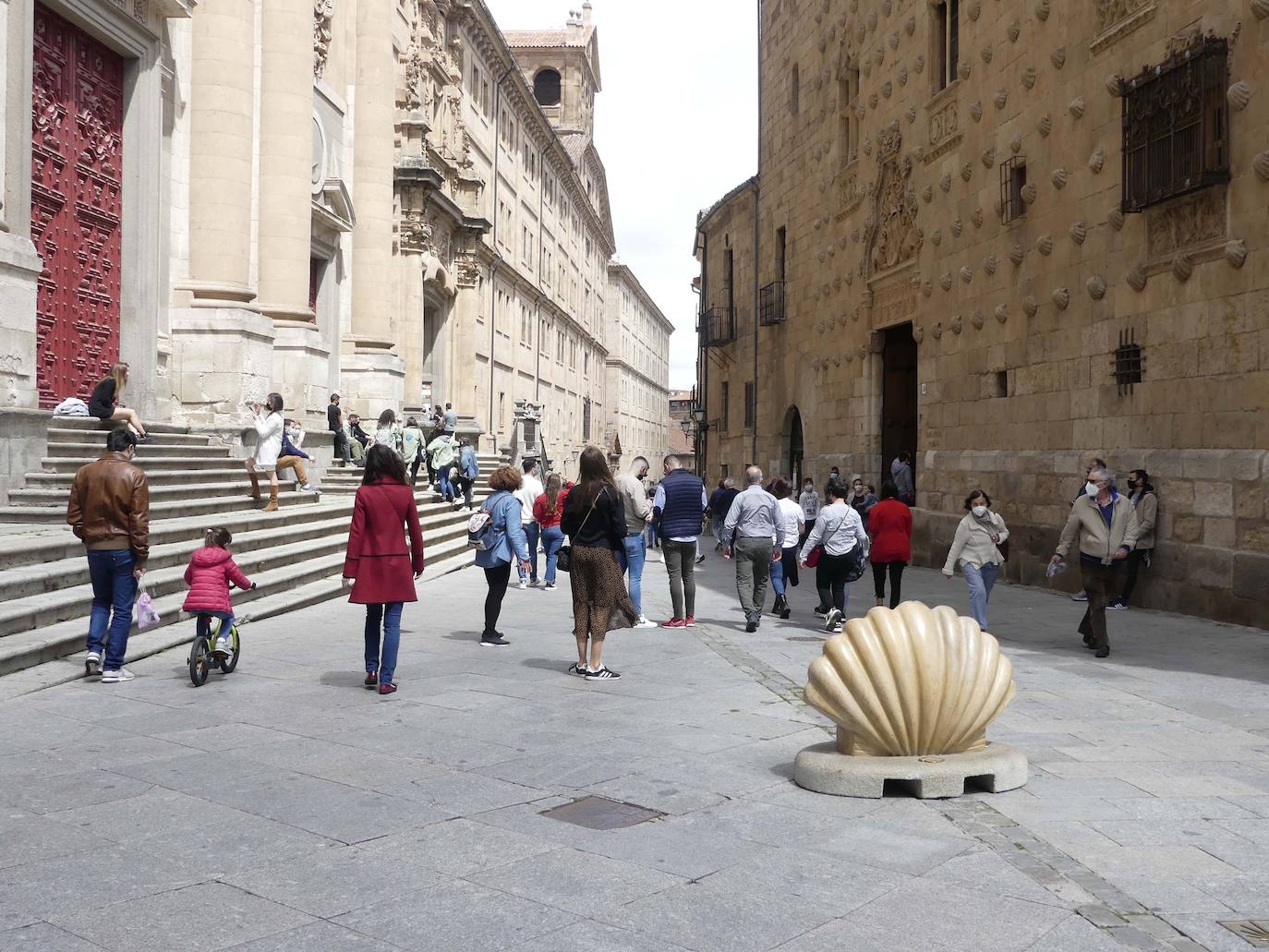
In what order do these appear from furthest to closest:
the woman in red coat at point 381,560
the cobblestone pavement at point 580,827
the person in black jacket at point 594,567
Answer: the person in black jacket at point 594,567 → the woman in red coat at point 381,560 → the cobblestone pavement at point 580,827

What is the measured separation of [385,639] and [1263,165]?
9639 mm

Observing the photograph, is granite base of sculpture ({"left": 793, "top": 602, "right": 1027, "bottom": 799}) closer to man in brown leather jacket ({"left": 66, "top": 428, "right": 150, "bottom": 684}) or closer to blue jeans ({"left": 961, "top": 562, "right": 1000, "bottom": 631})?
man in brown leather jacket ({"left": 66, "top": 428, "right": 150, "bottom": 684})

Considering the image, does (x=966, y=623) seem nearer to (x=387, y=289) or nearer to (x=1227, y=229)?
(x=1227, y=229)

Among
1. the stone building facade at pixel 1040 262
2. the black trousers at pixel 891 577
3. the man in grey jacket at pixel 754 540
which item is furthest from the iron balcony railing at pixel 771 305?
Answer: the man in grey jacket at pixel 754 540

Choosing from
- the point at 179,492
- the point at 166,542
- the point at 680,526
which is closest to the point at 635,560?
the point at 680,526

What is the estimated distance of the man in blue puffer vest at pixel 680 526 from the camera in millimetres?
12859

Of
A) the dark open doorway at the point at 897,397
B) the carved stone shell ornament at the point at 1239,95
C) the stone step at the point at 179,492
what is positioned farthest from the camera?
the dark open doorway at the point at 897,397

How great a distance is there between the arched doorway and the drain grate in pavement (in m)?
27.8

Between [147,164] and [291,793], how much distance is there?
45.5ft

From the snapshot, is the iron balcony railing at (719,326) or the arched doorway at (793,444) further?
the iron balcony railing at (719,326)

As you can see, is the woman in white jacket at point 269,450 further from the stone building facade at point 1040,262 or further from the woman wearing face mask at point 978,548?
the stone building facade at point 1040,262

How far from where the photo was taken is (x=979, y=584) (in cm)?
1196

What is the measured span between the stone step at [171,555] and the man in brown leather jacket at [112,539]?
134 cm

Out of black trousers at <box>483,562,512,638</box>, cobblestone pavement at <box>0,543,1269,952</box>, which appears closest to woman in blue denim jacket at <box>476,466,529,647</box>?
black trousers at <box>483,562,512,638</box>
